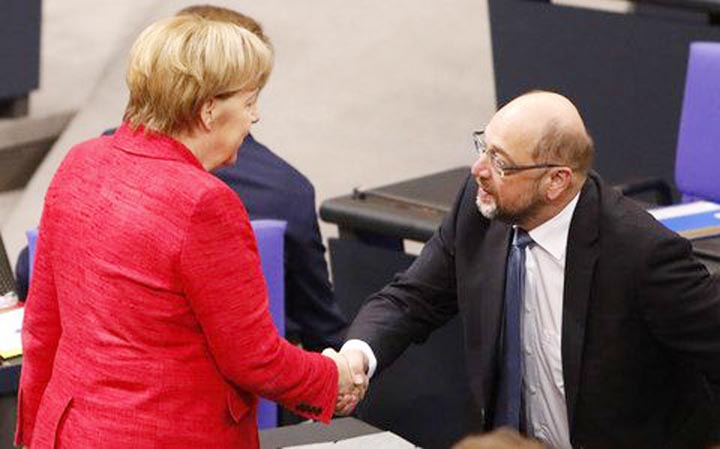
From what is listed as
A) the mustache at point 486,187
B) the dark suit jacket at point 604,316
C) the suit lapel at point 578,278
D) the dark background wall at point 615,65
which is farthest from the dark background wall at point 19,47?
the suit lapel at point 578,278

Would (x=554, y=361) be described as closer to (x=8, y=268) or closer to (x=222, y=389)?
(x=222, y=389)

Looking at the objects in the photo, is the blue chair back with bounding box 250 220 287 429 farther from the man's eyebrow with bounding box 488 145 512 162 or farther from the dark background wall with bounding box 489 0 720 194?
the dark background wall with bounding box 489 0 720 194

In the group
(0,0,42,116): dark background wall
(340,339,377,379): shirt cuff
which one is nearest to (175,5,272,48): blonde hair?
(340,339,377,379): shirt cuff

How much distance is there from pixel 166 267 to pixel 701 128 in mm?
2390

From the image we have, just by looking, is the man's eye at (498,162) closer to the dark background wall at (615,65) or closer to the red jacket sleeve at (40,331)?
the red jacket sleeve at (40,331)

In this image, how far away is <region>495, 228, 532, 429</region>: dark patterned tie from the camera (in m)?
2.91

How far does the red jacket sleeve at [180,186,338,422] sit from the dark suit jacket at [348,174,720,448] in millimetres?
507

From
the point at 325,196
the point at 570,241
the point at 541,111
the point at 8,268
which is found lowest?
the point at 325,196

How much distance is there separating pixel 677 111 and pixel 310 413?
275 centimetres

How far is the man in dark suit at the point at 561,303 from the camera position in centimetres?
276

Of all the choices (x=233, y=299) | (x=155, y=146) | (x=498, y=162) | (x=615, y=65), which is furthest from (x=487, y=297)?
(x=615, y=65)

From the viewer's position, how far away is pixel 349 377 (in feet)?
9.06

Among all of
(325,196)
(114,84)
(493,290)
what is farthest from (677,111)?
(114,84)

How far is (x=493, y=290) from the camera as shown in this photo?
2930mm
